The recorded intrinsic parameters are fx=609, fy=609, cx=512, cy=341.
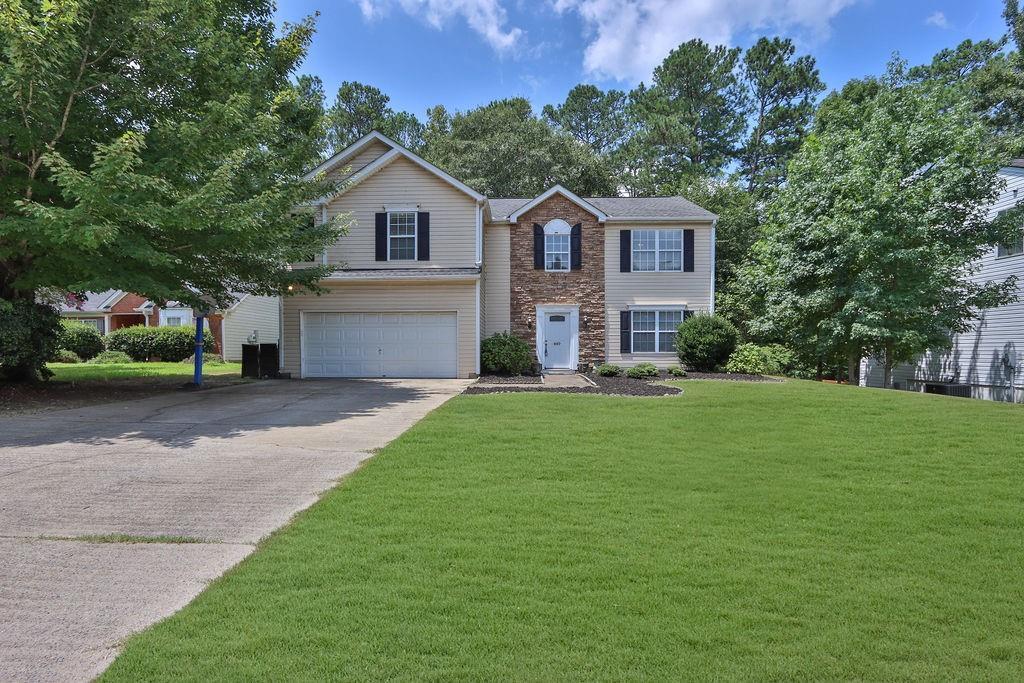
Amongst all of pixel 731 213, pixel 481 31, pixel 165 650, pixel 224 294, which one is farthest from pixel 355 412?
pixel 731 213

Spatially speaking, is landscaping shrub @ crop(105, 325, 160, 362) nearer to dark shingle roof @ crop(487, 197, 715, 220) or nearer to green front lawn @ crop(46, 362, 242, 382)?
green front lawn @ crop(46, 362, 242, 382)

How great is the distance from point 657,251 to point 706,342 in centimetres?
365

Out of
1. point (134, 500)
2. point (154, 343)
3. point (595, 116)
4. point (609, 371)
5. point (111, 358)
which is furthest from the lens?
point (595, 116)

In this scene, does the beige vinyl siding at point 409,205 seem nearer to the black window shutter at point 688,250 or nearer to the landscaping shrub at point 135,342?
the black window shutter at point 688,250

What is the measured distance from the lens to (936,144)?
1661 cm

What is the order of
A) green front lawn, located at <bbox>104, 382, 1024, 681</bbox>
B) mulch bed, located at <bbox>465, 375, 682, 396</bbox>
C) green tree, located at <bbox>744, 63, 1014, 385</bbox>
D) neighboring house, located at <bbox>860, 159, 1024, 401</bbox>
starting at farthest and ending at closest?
neighboring house, located at <bbox>860, 159, 1024, 401</bbox>, green tree, located at <bbox>744, 63, 1014, 385</bbox>, mulch bed, located at <bbox>465, 375, 682, 396</bbox>, green front lawn, located at <bbox>104, 382, 1024, 681</bbox>

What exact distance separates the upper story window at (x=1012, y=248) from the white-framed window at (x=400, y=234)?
1605 centimetres

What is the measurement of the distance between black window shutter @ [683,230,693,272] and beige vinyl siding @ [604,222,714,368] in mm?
105

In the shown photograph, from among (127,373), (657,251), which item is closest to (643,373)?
(657,251)

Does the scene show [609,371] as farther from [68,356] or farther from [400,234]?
[68,356]

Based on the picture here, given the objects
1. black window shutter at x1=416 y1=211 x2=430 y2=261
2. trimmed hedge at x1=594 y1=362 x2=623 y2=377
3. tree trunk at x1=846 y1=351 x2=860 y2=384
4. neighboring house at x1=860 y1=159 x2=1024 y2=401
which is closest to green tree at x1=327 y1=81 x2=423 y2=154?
black window shutter at x1=416 y1=211 x2=430 y2=261

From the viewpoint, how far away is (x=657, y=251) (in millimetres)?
20266

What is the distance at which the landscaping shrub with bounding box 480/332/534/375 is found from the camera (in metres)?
18.1

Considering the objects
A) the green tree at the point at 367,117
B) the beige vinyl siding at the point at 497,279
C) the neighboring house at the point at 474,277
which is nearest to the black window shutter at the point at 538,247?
the neighboring house at the point at 474,277
